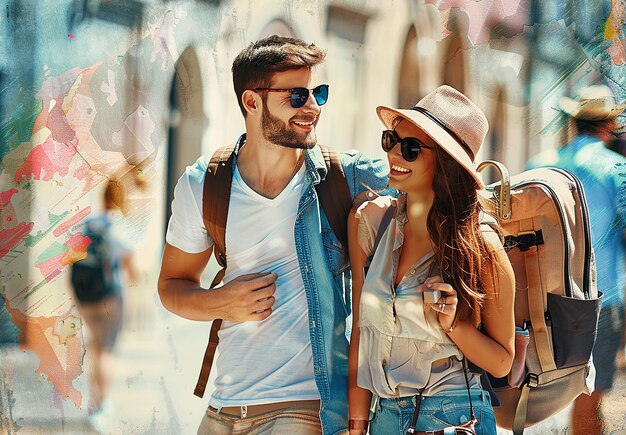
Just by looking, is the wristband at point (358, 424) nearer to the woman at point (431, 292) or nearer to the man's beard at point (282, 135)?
the woman at point (431, 292)

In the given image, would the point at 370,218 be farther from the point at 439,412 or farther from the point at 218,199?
the point at 439,412

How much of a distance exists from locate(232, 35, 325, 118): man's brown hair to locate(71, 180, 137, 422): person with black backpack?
1543 mm

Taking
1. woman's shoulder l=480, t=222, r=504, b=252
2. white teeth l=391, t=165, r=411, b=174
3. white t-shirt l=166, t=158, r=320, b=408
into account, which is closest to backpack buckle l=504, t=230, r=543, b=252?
woman's shoulder l=480, t=222, r=504, b=252

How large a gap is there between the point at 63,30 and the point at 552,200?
2726 millimetres

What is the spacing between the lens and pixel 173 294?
344 cm

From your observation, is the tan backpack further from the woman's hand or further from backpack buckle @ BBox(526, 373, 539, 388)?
the woman's hand

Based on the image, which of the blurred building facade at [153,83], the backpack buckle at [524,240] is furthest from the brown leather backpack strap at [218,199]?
the blurred building facade at [153,83]

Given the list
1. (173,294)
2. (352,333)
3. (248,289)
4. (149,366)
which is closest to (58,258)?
(149,366)

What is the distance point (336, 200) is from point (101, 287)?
1.89 meters

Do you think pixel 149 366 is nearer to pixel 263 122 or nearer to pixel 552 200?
pixel 263 122

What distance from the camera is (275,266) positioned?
334cm

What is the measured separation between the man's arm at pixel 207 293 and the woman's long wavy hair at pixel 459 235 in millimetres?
632

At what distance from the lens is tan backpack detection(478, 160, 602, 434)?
3340mm

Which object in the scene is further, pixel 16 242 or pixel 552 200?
pixel 16 242
